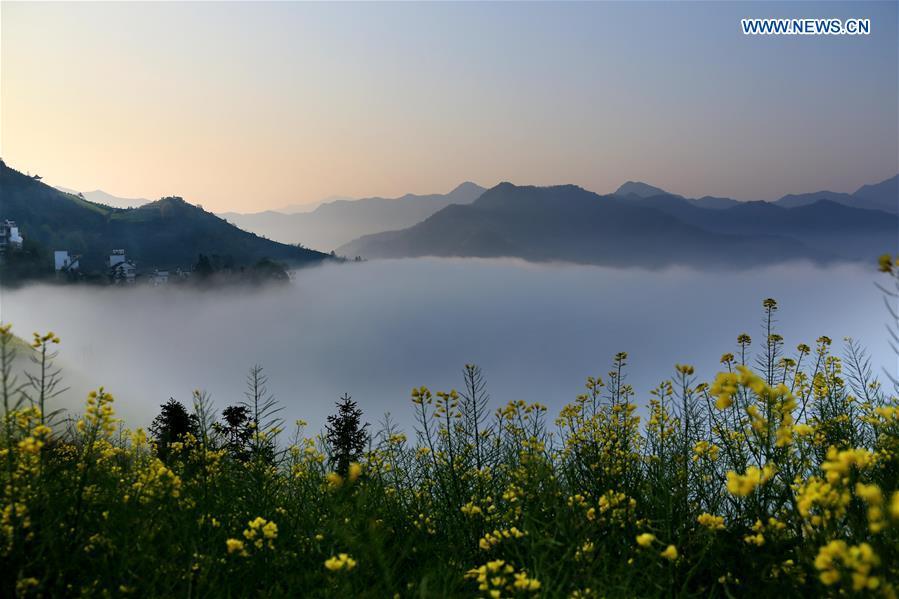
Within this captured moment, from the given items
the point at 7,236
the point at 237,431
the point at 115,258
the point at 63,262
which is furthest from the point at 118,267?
the point at 237,431

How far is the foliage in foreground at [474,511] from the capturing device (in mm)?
3521

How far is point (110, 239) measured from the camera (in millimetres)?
196625

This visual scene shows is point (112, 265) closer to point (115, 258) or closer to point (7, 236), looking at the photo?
point (115, 258)

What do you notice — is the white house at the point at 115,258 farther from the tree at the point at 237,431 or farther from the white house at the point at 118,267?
the tree at the point at 237,431

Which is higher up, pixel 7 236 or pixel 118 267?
pixel 7 236

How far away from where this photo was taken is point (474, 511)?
5.05m

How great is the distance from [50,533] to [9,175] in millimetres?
238135

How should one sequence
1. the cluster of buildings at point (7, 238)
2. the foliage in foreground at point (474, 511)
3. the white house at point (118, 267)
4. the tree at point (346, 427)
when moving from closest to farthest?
1. the foliage in foreground at point (474, 511)
2. the tree at point (346, 427)
3. the cluster of buildings at point (7, 238)
4. the white house at point (118, 267)

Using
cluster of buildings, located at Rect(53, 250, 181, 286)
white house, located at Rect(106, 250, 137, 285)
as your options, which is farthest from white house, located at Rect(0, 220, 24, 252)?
white house, located at Rect(106, 250, 137, 285)

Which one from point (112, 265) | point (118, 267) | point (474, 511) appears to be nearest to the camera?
point (474, 511)

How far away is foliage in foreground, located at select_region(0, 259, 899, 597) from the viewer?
3.52 meters

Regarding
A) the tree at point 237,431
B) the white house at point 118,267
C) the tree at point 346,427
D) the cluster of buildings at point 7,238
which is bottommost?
the tree at point 346,427

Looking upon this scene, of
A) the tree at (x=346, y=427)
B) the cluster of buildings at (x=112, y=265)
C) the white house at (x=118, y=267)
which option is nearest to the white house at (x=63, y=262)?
the cluster of buildings at (x=112, y=265)

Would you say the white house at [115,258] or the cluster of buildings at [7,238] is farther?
the white house at [115,258]
